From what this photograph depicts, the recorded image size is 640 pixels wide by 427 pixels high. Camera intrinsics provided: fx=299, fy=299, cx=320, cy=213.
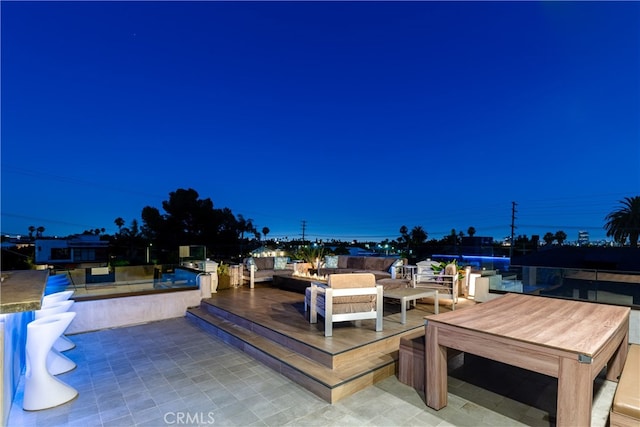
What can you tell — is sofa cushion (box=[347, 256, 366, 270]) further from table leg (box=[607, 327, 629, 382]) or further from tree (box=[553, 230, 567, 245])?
tree (box=[553, 230, 567, 245])

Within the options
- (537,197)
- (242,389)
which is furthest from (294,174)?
(537,197)

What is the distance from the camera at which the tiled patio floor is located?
2.58m

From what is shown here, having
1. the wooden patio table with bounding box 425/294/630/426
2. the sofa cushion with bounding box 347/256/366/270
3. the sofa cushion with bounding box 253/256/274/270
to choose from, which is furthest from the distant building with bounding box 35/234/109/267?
the wooden patio table with bounding box 425/294/630/426

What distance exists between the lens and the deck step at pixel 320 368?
2.99 metres

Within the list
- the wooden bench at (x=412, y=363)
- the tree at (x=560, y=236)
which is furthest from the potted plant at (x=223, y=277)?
the tree at (x=560, y=236)

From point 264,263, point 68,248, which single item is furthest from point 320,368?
point 68,248

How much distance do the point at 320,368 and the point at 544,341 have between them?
2144 millimetres

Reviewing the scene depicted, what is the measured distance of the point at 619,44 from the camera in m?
11.0

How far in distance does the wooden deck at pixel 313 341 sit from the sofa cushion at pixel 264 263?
111 inches

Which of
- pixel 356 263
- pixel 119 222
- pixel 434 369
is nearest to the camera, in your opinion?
pixel 434 369

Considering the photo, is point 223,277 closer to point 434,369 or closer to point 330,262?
point 330,262

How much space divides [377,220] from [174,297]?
34.2m

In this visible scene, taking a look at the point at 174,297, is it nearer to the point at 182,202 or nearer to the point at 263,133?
the point at 182,202

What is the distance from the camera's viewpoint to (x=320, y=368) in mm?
3289
